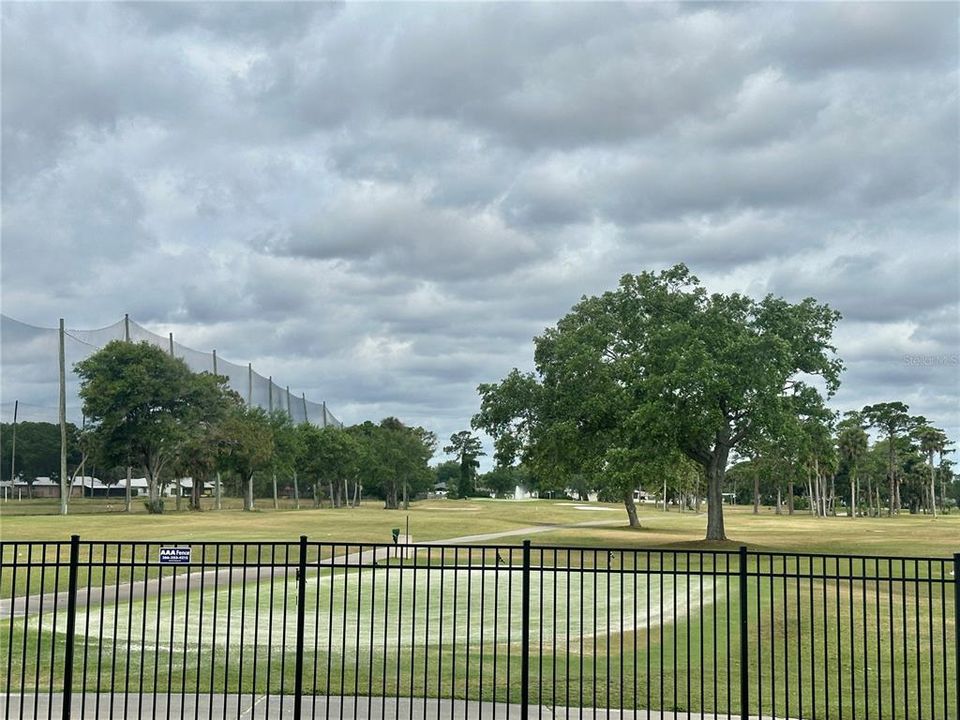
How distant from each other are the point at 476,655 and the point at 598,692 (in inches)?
126

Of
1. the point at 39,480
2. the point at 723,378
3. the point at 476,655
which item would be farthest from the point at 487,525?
the point at 39,480

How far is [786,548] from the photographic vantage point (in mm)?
48125

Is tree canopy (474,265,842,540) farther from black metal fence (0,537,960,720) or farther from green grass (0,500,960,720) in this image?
black metal fence (0,537,960,720)

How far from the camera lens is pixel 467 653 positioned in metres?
11.1

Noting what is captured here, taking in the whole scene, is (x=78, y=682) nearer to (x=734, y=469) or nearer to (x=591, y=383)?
(x=591, y=383)

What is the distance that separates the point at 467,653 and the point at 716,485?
37944 mm

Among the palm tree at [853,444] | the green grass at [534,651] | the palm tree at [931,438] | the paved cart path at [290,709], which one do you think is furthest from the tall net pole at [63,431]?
the palm tree at [931,438]

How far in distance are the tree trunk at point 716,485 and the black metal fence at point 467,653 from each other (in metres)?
20.3

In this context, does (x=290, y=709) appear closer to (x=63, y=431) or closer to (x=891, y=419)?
(x=63, y=431)

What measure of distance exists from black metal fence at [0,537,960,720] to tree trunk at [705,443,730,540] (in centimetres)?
2025

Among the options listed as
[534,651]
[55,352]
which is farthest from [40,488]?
[534,651]

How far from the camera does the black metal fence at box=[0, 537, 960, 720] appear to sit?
10273 mm

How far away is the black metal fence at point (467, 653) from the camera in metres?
10.3

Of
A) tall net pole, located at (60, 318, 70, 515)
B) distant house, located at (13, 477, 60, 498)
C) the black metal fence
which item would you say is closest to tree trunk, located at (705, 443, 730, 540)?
the black metal fence
